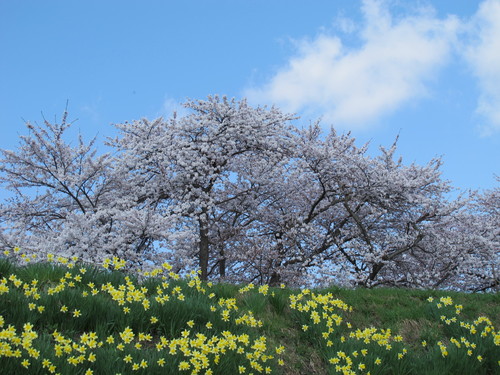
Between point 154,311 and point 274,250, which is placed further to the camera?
point 274,250

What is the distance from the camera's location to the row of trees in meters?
14.2

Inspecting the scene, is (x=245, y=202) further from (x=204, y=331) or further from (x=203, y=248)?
(x=204, y=331)

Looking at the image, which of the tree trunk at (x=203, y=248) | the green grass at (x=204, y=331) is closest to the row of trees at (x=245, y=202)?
the tree trunk at (x=203, y=248)

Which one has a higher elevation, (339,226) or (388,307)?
(339,226)

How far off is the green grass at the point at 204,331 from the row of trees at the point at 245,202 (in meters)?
6.18

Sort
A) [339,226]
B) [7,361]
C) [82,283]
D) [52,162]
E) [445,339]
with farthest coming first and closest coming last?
[339,226]
[52,162]
[445,339]
[82,283]
[7,361]

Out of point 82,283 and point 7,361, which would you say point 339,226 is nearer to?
point 82,283

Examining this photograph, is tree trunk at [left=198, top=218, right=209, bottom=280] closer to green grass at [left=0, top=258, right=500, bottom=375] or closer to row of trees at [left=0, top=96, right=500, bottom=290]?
row of trees at [left=0, top=96, right=500, bottom=290]

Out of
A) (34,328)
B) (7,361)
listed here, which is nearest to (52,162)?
(34,328)

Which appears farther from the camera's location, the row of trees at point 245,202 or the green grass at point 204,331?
the row of trees at point 245,202

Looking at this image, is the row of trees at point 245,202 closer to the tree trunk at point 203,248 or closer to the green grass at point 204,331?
the tree trunk at point 203,248

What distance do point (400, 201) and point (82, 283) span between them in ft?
41.7

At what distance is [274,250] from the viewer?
16.0 metres

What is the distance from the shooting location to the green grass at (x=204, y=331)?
4.31 m
